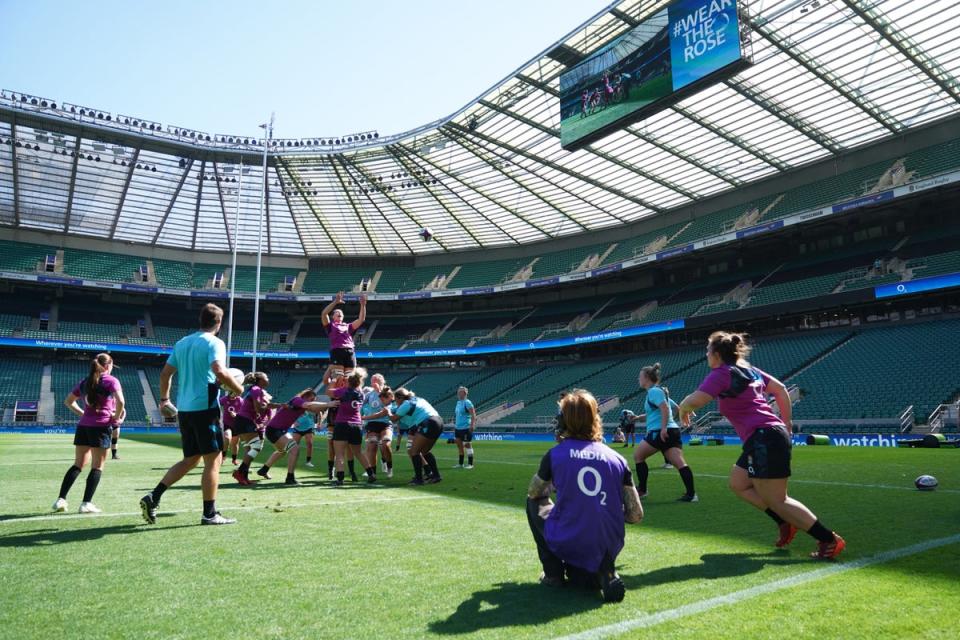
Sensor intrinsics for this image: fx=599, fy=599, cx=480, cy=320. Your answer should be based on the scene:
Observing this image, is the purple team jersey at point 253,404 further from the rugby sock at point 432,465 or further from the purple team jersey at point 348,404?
the rugby sock at point 432,465

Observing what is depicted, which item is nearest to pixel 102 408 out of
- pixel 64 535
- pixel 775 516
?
pixel 64 535

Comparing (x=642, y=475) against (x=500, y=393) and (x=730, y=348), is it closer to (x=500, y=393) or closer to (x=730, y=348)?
(x=730, y=348)

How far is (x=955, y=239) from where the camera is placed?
30891mm

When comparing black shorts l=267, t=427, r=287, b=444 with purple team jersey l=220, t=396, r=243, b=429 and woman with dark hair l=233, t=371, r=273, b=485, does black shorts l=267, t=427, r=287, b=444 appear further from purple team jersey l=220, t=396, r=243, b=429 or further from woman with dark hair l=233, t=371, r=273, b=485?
purple team jersey l=220, t=396, r=243, b=429

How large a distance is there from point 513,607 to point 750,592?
1622 millimetres

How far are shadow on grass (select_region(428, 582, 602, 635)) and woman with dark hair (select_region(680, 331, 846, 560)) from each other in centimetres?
178

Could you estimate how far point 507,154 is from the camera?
38.6m

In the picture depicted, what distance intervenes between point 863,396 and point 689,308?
47.6 feet

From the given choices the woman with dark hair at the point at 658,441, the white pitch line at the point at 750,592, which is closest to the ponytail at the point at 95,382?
the white pitch line at the point at 750,592

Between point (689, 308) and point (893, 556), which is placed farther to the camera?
point (689, 308)

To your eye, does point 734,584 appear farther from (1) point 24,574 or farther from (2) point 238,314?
(2) point 238,314

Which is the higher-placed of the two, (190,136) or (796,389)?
(190,136)

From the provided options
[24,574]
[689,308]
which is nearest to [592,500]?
[24,574]

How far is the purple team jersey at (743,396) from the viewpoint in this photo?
16.9 feet
